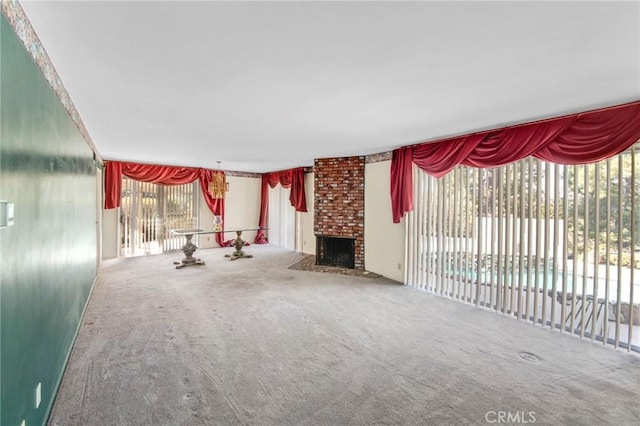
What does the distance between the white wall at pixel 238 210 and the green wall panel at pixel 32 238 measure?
567 cm

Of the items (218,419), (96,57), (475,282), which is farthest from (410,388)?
(96,57)

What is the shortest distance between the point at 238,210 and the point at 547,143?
7424 millimetres

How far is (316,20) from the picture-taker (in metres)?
1.44

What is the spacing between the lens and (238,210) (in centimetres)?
859

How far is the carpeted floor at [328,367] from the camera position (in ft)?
5.97

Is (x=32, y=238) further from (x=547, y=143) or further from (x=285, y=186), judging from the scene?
(x=285, y=186)

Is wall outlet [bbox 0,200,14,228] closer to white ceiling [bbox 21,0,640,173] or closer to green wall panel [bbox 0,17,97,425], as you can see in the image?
green wall panel [bbox 0,17,97,425]

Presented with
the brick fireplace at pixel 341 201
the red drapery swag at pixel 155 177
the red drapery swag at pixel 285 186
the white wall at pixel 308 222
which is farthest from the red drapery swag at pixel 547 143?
the red drapery swag at pixel 155 177

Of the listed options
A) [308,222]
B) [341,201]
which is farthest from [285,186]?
[341,201]

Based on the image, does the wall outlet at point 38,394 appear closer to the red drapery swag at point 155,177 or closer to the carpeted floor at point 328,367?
the carpeted floor at point 328,367

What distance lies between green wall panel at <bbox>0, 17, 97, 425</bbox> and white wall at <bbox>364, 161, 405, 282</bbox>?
13.8ft

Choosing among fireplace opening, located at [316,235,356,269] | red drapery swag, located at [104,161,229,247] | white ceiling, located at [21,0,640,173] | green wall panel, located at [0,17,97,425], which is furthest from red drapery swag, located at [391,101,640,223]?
red drapery swag, located at [104,161,229,247]

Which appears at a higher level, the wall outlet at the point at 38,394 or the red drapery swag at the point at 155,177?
the red drapery swag at the point at 155,177

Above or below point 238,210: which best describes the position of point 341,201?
above
